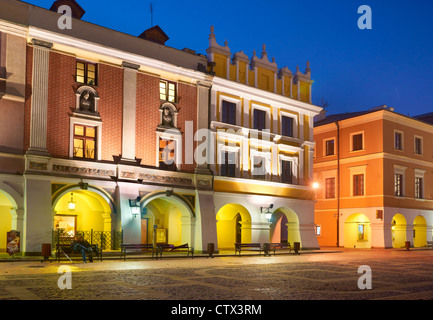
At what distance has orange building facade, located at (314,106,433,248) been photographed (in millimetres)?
41031

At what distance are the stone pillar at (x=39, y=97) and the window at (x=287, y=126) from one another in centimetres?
1725

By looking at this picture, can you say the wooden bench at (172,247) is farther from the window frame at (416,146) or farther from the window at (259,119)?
the window frame at (416,146)

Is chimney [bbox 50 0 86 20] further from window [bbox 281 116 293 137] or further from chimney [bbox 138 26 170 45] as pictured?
window [bbox 281 116 293 137]

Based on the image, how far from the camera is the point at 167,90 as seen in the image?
98.0 feet

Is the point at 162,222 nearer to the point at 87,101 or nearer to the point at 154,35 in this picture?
the point at 87,101

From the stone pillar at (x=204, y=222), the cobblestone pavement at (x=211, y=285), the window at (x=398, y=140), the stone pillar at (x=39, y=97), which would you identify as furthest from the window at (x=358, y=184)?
the stone pillar at (x=39, y=97)

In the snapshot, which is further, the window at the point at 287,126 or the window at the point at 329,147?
the window at the point at 329,147

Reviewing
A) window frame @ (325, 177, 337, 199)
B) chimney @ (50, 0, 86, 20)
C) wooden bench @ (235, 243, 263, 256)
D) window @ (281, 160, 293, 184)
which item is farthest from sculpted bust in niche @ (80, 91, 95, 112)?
window frame @ (325, 177, 337, 199)

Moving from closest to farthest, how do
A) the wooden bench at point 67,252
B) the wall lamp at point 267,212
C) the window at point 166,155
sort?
the wooden bench at point 67,252 → the window at point 166,155 → the wall lamp at point 267,212

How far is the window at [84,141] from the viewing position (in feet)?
85.3

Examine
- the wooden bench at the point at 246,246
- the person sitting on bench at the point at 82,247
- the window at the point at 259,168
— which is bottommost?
the wooden bench at the point at 246,246
